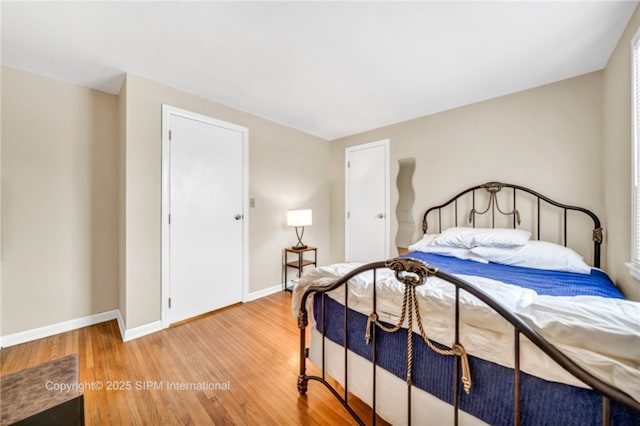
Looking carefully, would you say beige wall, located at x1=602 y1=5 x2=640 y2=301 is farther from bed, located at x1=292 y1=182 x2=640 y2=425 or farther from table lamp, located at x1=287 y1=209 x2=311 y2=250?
table lamp, located at x1=287 y1=209 x2=311 y2=250

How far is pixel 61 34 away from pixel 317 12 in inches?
70.6

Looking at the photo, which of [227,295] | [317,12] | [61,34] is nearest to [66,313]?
[227,295]

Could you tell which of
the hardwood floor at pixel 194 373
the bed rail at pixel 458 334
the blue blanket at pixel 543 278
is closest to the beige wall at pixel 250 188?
the hardwood floor at pixel 194 373

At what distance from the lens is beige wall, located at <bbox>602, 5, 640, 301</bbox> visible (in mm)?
1587

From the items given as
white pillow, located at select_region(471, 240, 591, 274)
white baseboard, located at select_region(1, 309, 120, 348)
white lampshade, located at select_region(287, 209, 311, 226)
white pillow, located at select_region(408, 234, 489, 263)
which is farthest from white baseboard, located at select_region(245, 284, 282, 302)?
white pillow, located at select_region(471, 240, 591, 274)

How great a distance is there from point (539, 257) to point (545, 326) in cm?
172

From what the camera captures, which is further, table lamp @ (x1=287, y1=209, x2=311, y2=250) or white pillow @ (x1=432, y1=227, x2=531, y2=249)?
table lamp @ (x1=287, y1=209, x2=311, y2=250)

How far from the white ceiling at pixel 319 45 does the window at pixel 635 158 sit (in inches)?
12.6

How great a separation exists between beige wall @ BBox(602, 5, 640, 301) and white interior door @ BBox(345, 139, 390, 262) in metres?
2.07

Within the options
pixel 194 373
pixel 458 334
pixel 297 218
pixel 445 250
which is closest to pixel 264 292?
pixel 297 218

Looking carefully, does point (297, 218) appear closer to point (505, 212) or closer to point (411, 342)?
point (505, 212)

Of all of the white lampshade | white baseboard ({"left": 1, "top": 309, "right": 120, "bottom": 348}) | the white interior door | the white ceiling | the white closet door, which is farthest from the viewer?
the white interior door

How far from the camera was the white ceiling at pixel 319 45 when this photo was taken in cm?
153

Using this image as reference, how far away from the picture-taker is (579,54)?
194 cm
